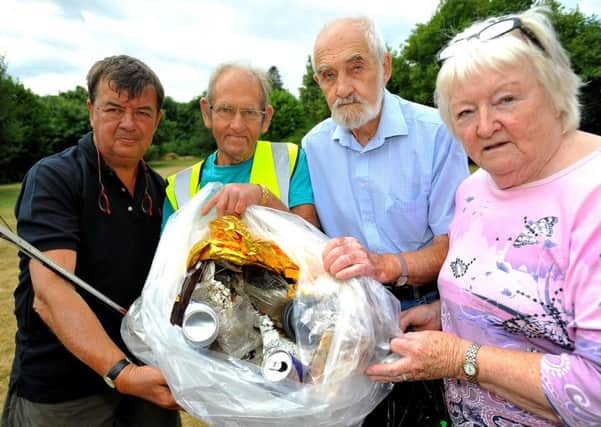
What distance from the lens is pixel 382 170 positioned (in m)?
1.99

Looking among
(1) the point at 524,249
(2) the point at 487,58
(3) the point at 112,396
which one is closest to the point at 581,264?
(1) the point at 524,249

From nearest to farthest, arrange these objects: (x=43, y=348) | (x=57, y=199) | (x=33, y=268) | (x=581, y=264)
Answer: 1. (x=581, y=264)
2. (x=33, y=268)
3. (x=57, y=199)
4. (x=43, y=348)

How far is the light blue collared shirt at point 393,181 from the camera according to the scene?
1.91 meters

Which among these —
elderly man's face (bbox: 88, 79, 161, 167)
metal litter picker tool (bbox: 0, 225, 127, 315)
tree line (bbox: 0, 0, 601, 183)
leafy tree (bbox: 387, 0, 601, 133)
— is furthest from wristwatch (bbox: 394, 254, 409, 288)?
leafy tree (bbox: 387, 0, 601, 133)

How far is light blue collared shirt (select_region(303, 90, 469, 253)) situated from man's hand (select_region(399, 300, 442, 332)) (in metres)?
0.35

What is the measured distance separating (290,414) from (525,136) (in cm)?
110

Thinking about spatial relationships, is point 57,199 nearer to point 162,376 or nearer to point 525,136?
point 162,376

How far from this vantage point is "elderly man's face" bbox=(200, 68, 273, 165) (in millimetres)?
Result: 1965

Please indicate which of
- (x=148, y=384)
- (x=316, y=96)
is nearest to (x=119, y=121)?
(x=148, y=384)

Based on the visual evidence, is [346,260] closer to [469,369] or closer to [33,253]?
[469,369]

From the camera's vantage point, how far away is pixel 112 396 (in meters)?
2.06

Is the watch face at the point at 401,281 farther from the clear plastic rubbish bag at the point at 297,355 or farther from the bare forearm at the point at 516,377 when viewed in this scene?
the bare forearm at the point at 516,377

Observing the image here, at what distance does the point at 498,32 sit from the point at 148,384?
5.44ft

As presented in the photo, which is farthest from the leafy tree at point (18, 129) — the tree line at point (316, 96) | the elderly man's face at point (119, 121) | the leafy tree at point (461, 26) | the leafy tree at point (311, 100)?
the elderly man's face at point (119, 121)
